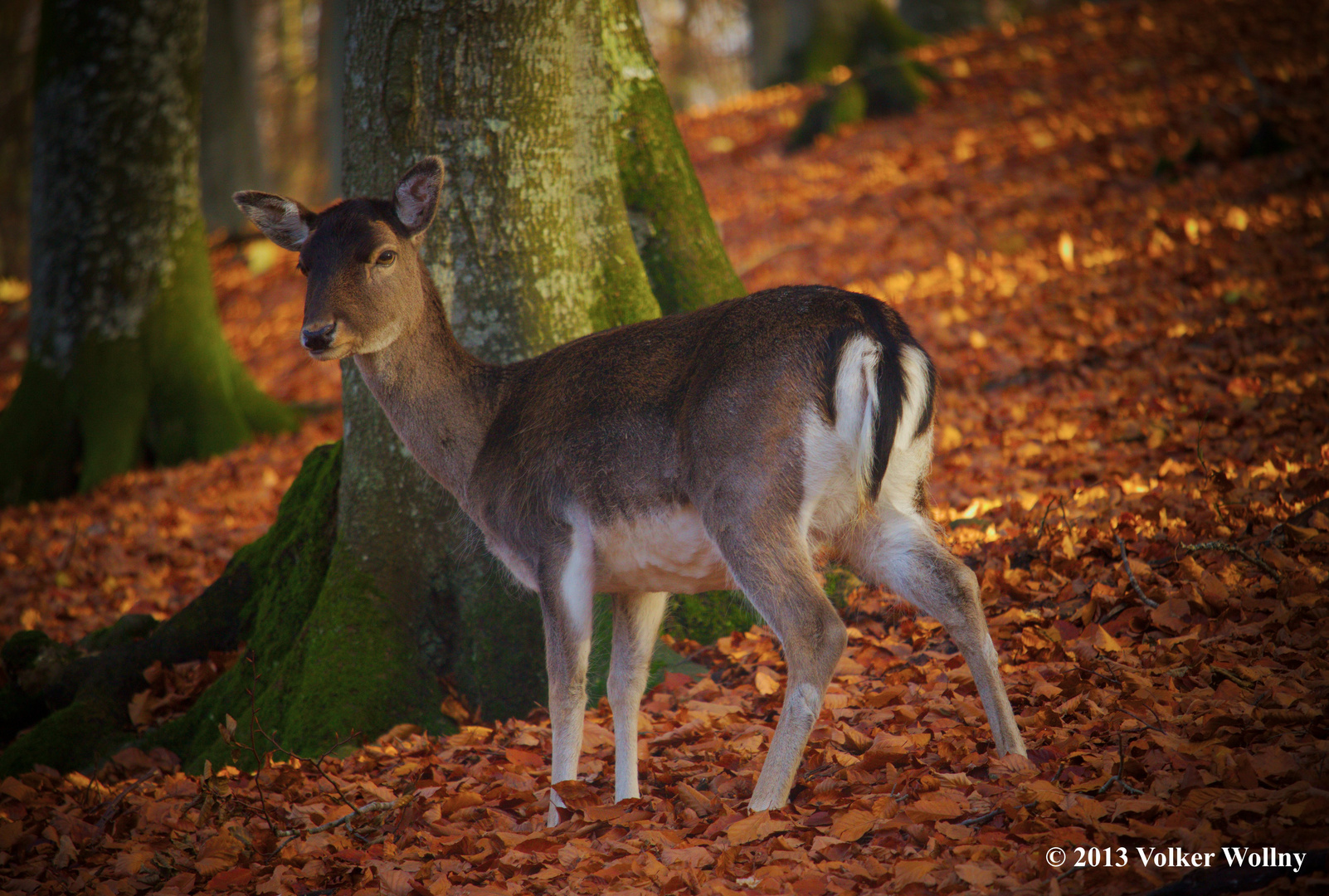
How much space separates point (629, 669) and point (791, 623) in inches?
37.4

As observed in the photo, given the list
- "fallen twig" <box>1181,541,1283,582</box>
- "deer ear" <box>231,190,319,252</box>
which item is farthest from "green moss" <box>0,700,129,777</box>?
"fallen twig" <box>1181,541,1283,582</box>

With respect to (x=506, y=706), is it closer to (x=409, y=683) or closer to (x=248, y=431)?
(x=409, y=683)

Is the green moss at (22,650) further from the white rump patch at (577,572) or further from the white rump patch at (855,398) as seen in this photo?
the white rump patch at (855,398)

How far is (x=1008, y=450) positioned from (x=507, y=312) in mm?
3550

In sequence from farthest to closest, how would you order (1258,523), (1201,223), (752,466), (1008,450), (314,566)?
(1201,223) < (1008,450) < (314,566) < (1258,523) < (752,466)

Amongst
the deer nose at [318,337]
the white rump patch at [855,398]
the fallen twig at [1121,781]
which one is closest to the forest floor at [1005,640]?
the fallen twig at [1121,781]

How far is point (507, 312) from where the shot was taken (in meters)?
5.31

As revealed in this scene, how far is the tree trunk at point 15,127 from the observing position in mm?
22516

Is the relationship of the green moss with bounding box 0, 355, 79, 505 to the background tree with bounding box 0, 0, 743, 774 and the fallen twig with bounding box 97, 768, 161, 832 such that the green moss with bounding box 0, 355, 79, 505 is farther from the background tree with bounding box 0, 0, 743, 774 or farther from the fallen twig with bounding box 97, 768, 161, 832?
the fallen twig with bounding box 97, 768, 161, 832

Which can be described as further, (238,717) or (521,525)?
(238,717)

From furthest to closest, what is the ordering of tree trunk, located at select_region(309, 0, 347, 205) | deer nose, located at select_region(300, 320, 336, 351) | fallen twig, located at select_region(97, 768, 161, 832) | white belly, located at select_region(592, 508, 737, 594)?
tree trunk, located at select_region(309, 0, 347, 205) < fallen twig, located at select_region(97, 768, 161, 832) < deer nose, located at select_region(300, 320, 336, 351) < white belly, located at select_region(592, 508, 737, 594)

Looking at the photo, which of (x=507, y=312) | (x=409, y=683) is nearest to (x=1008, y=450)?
(x=507, y=312)

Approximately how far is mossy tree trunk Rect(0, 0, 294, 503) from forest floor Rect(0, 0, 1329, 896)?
28.7 inches

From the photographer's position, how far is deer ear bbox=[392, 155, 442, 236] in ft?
14.5
